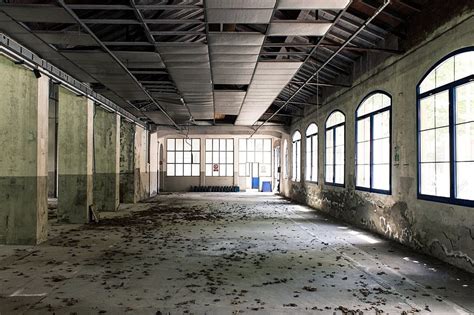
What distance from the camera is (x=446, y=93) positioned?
630cm

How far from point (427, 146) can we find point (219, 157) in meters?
20.3

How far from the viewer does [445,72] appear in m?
6.34

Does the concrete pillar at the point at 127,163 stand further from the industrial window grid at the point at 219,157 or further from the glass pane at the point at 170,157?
the industrial window grid at the point at 219,157

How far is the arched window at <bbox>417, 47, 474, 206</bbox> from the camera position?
5.78 meters

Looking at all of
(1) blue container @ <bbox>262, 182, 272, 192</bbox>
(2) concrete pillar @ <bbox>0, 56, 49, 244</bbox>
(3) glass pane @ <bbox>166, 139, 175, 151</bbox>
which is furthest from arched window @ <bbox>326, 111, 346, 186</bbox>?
(3) glass pane @ <bbox>166, 139, 175, 151</bbox>

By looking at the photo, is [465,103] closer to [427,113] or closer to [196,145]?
[427,113]

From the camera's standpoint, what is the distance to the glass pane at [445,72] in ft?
20.3

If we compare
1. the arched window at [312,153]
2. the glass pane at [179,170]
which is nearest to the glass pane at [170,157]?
the glass pane at [179,170]

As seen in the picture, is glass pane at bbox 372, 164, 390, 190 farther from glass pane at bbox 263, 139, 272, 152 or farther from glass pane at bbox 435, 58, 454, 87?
glass pane at bbox 263, 139, 272, 152

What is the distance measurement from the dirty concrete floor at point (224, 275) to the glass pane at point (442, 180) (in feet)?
3.57

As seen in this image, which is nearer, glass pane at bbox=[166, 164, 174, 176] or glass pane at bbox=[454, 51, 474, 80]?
glass pane at bbox=[454, 51, 474, 80]

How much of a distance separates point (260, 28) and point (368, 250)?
15.0 ft

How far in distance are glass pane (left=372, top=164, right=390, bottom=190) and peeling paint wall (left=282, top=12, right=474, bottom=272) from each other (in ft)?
0.75

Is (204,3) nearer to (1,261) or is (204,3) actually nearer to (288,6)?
(288,6)
